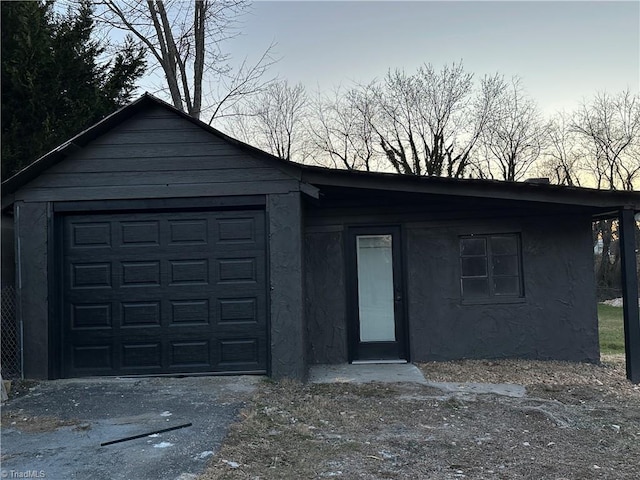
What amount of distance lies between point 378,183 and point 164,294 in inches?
128

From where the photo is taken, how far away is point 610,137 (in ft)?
90.2

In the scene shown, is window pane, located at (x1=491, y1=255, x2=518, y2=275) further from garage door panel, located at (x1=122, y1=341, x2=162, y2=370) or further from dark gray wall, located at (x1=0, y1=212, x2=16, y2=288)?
dark gray wall, located at (x1=0, y1=212, x2=16, y2=288)

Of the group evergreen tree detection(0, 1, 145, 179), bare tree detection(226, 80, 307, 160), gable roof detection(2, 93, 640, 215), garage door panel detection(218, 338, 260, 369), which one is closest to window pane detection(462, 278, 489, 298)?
gable roof detection(2, 93, 640, 215)

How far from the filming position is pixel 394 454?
13.9 ft

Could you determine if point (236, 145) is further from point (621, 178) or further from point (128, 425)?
point (621, 178)

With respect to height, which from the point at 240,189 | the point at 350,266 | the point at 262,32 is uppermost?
the point at 262,32

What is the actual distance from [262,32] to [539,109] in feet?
58.6

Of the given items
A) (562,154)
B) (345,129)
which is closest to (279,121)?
(345,129)

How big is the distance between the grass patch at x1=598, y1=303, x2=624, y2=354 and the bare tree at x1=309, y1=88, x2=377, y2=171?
46.3 ft

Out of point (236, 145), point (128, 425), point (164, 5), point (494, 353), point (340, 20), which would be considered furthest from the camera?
Answer: point (164, 5)

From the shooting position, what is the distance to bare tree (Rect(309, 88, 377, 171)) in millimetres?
28156

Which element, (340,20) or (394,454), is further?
(340,20)

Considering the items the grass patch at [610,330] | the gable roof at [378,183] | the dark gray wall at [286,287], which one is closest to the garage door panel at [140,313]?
the dark gray wall at [286,287]

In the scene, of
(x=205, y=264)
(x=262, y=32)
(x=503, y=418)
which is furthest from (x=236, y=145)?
(x=262, y=32)
